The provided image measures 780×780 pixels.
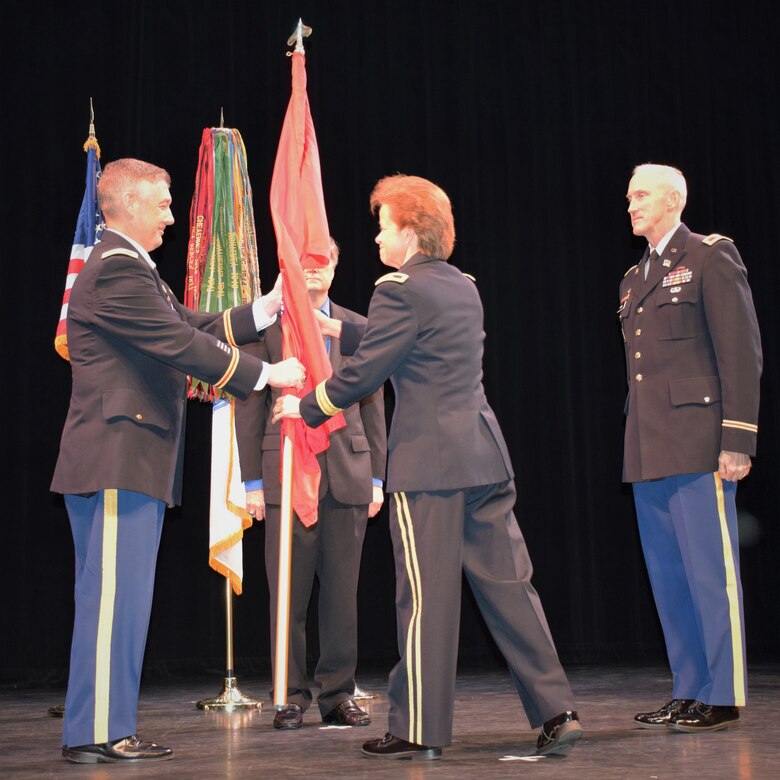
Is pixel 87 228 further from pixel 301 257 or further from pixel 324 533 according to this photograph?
pixel 324 533

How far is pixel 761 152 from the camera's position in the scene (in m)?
6.63

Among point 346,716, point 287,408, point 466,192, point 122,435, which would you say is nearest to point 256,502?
point 287,408

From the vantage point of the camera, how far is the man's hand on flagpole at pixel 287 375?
329cm

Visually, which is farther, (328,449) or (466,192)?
(466,192)

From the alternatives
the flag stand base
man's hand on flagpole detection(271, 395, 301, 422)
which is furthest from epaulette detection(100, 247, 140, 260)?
the flag stand base

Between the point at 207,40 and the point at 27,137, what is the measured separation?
1.09 m

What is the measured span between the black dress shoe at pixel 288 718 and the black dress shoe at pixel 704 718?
119 centimetres

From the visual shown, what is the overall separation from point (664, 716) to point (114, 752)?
1707 mm

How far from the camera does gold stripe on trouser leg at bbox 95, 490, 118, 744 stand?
293 cm

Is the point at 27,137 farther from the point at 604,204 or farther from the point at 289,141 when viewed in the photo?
the point at 604,204

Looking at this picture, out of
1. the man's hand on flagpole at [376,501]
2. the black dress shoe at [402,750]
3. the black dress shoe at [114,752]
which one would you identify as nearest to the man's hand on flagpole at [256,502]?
the man's hand on flagpole at [376,501]

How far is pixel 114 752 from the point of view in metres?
2.96

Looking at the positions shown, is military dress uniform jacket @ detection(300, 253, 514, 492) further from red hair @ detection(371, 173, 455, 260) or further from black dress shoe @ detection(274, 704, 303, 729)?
black dress shoe @ detection(274, 704, 303, 729)

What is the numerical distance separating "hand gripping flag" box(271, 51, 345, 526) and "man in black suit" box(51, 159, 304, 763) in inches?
6.2
